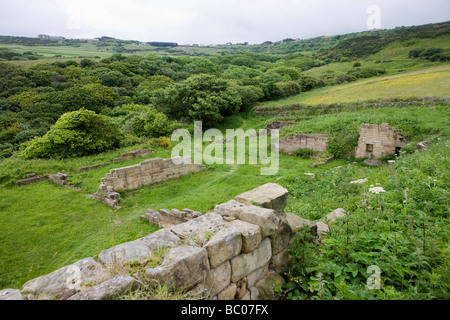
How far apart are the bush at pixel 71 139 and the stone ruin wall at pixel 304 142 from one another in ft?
44.4

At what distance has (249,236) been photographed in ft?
11.3

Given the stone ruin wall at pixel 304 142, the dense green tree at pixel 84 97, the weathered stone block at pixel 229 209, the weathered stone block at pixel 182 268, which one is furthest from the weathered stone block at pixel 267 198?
the dense green tree at pixel 84 97

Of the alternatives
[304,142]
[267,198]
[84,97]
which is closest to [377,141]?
[304,142]

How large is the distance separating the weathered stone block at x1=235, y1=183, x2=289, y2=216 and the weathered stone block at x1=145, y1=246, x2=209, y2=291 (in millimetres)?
1586

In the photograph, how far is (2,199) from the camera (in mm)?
11867

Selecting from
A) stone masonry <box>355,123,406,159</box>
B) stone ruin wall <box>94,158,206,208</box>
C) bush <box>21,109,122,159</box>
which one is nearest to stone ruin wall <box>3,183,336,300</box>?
stone ruin wall <box>94,158,206,208</box>

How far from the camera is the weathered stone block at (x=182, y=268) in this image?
2764 millimetres

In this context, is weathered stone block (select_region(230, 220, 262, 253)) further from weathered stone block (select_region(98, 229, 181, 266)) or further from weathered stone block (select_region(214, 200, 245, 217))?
weathered stone block (select_region(98, 229, 181, 266))

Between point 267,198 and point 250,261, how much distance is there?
124 centimetres

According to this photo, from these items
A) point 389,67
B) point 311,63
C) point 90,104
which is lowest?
point 90,104

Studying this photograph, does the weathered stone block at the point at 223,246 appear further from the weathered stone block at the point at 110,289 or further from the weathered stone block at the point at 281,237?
the weathered stone block at the point at 110,289
